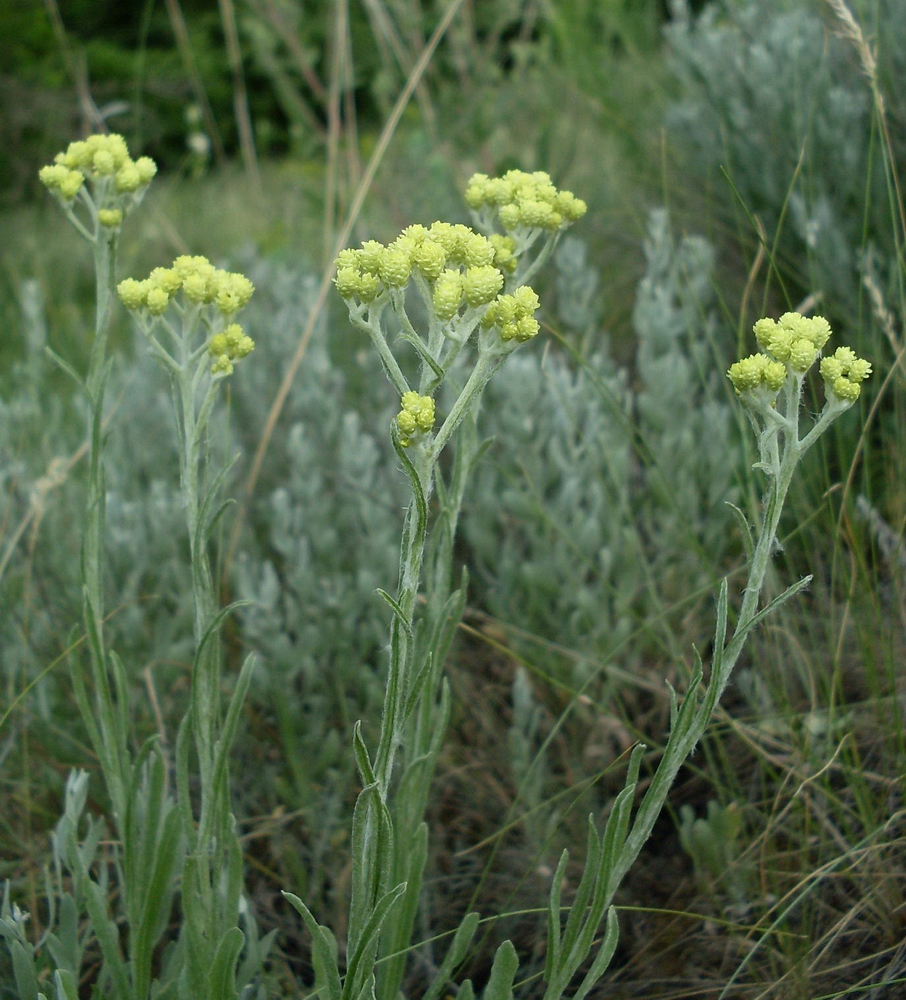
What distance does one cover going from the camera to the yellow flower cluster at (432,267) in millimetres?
846

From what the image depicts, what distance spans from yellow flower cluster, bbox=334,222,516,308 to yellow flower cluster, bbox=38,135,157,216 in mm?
416

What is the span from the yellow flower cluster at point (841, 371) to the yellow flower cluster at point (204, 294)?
58cm

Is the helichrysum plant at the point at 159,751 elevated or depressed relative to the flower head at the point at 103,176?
depressed

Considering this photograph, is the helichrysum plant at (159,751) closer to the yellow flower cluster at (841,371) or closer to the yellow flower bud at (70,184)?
the yellow flower bud at (70,184)

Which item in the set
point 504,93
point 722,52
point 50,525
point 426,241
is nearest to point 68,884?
point 50,525

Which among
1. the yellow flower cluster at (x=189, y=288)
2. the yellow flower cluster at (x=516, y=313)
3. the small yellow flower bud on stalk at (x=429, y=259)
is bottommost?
the yellow flower cluster at (x=189, y=288)

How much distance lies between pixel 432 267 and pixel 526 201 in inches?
9.3

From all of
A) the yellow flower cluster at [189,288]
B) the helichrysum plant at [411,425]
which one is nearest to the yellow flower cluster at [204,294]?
the yellow flower cluster at [189,288]

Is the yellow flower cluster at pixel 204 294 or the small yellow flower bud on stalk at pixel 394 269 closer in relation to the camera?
the small yellow flower bud on stalk at pixel 394 269

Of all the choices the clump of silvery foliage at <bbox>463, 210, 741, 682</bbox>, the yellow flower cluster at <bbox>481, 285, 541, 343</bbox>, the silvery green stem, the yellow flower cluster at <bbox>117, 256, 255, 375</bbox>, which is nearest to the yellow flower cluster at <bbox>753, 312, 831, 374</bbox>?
the yellow flower cluster at <bbox>481, 285, 541, 343</bbox>

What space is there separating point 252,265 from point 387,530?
1554 mm

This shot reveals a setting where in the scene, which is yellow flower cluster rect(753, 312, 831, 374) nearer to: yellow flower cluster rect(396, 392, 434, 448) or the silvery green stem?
yellow flower cluster rect(396, 392, 434, 448)

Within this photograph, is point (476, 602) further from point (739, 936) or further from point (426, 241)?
point (426, 241)

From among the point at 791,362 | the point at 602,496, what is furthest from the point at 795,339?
the point at 602,496
